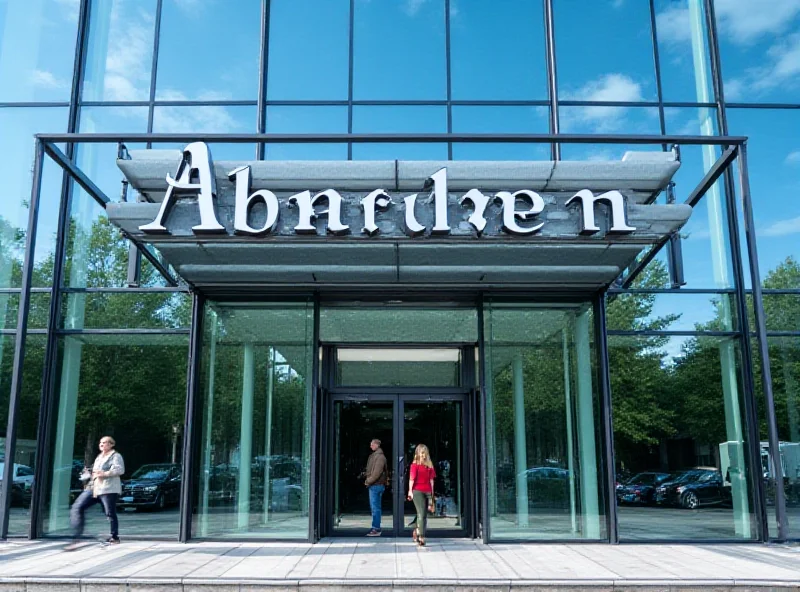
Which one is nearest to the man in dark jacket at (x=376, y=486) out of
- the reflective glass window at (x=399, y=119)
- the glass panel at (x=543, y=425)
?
the glass panel at (x=543, y=425)

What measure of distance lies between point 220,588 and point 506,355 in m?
6.04

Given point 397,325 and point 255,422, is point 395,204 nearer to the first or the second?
point 397,325

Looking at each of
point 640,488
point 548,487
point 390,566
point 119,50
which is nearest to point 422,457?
point 548,487

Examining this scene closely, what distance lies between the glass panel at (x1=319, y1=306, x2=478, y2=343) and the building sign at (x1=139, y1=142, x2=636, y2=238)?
3.29 metres

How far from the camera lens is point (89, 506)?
36.7 ft

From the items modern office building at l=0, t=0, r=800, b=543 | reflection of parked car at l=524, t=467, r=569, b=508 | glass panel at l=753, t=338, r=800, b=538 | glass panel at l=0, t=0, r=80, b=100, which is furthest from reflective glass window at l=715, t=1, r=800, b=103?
glass panel at l=0, t=0, r=80, b=100

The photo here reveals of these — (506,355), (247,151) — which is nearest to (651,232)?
(506,355)

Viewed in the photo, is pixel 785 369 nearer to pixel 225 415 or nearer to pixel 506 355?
pixel 506 355

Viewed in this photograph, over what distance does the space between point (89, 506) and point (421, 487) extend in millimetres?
4849

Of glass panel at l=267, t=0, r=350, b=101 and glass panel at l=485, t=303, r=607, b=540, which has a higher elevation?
glass panel at l=267, t=0, r=350, b=101

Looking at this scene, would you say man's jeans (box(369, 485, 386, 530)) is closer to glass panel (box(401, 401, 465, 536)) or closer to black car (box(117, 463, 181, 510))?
glass panel (box(401, 401, 465, 536))

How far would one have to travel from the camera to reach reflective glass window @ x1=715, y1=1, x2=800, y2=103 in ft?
43.9

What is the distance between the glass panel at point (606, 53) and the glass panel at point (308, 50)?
151 inches

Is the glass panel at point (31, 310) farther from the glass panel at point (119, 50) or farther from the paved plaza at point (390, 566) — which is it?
the glass panel at point (119, 50)
